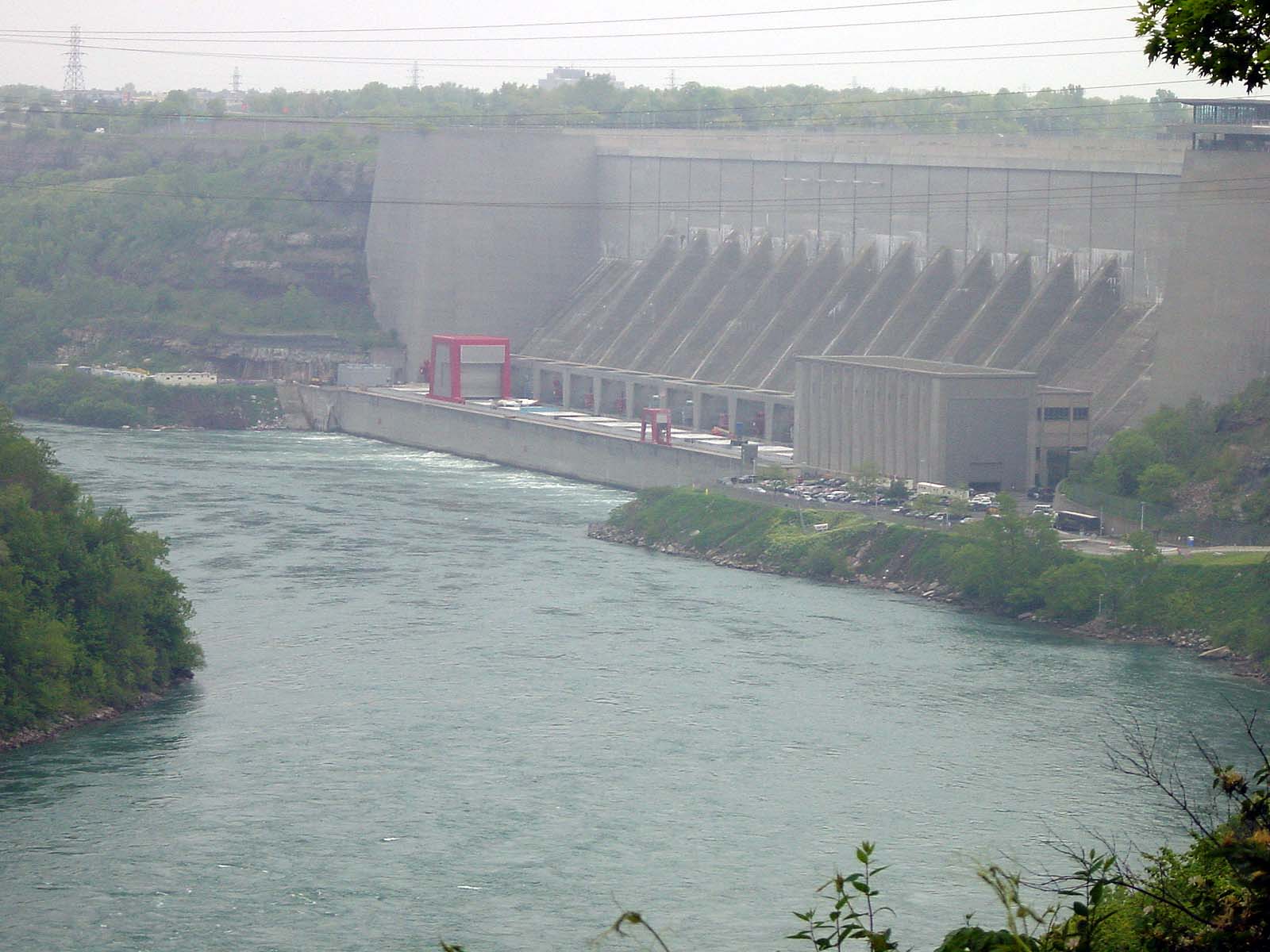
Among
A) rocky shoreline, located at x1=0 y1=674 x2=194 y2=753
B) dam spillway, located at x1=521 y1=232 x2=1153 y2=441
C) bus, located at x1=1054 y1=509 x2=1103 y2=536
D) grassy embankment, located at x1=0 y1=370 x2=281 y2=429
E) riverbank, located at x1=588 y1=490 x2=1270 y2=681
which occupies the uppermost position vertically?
dam spillway, located at x1=521 y1=232 x2=1153 y2=441

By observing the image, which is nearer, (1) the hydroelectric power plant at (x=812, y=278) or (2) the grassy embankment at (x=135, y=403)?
(1) the hydroelectric power plant at (x=812, y=278)

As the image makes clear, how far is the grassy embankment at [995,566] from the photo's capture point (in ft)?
98.8

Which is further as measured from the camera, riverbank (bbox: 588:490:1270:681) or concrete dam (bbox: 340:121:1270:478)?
concrete dam (bbox: 340:121:1270:478)

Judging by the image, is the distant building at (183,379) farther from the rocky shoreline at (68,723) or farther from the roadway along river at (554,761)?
the rocky shoreline at (68,723)

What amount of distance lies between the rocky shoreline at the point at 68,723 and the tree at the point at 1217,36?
Result: 17.4 m

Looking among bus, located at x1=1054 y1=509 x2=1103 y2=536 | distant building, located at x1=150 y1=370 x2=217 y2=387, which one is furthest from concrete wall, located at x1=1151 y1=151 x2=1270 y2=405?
distant building, located at x1=150 y1=370 x2=217 y2=387

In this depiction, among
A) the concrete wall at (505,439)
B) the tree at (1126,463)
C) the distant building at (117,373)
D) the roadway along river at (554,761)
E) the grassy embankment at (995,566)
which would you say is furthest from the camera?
the distant building at (117,373)

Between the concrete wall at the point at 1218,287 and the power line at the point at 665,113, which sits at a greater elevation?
the power line at the point at 665,113

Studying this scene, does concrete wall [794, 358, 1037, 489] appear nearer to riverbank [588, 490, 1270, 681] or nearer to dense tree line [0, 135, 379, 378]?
riverbank [588, 490, 1270, 681]

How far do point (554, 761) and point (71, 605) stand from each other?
7.71 meters

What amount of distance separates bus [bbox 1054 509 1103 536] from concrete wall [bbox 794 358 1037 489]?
3.28 meters

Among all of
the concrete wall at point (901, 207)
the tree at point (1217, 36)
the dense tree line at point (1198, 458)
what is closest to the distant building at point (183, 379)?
the concrete wall at point (901, 207)

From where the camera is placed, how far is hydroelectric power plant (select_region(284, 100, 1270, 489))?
38656mm

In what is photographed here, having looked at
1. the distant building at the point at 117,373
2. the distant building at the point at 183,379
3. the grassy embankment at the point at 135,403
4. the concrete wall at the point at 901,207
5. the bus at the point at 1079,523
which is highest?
the concrete wall at the point at 901,207
